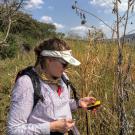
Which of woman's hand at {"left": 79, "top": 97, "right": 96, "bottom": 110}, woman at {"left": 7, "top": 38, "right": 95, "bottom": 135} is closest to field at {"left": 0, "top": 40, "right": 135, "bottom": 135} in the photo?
woman's hand at {"left": 79, "top": 97, "right": 96, "bottom": 110}

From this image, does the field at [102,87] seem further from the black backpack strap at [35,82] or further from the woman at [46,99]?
the black backpack strap at [35,82]

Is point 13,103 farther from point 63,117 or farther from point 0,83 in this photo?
point 0,83

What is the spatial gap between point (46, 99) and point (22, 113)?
24cm

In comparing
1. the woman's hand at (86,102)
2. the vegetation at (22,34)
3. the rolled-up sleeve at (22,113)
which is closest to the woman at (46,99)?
the rolled-up sleeve at (22,113)

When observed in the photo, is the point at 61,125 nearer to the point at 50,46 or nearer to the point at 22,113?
the point at 22,113

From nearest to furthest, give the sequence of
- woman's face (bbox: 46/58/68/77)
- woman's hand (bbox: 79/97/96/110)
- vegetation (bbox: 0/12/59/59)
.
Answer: woman's face (bbox: 46/58/68/77) → woman's hand (bbox: 79/97/96/110) → vegetation (bbox: 0/12/59/59)

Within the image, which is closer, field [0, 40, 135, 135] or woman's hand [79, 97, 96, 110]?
woman's hand [79, 97, 96, 110]

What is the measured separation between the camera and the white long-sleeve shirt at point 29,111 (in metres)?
3.58

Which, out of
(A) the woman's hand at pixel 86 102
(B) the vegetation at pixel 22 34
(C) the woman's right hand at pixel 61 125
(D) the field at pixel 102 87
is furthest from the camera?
(B) the vegetation at pixel 22 34

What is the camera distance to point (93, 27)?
6.35 metres

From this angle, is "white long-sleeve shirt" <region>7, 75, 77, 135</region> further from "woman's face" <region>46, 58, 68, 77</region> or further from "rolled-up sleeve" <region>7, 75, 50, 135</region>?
"woman's face" <region>46, 58, 68, 77</region>

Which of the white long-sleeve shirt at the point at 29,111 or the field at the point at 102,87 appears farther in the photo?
the field at the point at 102,87

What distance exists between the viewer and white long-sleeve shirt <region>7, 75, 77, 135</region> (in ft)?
11.8

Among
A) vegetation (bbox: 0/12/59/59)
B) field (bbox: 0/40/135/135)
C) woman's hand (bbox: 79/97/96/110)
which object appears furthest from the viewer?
vegetation (bbox: 0/12/59/59)
